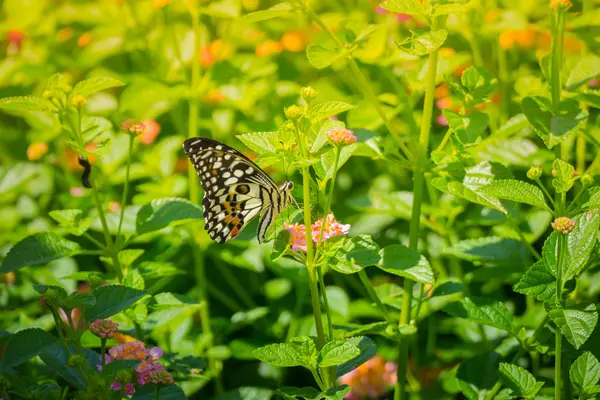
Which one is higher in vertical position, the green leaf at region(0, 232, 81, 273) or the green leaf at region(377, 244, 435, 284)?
the green leaf at region(0, 232, 81, 273)

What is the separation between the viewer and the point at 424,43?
51.5 inches

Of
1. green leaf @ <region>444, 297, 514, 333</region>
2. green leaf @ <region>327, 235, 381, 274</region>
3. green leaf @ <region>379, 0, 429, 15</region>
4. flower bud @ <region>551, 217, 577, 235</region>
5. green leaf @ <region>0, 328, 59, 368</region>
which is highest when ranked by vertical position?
green leaf @ <region>379, 0, 429, 15</region>

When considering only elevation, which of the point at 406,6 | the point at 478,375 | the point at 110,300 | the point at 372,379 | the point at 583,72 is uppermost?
the point at 406,6

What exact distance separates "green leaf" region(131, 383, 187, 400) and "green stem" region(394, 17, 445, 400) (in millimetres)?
481

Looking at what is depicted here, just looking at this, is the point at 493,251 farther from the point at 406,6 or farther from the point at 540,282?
the point at 406,6

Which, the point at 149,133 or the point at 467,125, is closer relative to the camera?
the point at 467,125

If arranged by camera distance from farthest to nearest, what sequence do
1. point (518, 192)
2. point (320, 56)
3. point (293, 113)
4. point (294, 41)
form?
point (294, 41) < point (320, 56) < point (518, 192) < point (293, 113)

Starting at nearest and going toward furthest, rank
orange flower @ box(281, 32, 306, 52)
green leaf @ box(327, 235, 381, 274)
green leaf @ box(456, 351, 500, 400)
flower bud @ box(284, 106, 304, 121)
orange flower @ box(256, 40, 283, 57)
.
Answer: flower bud @ box(284, 106, 304, 121) → green leaf @ box(327, 235, 381, 274) → green leaf @ box(456, 351, 500, 400) → orange flower @ box(256, 40, 283, 57) → orange flower @ box(281, 32, 306, 52)

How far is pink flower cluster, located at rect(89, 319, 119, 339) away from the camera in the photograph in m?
1.32

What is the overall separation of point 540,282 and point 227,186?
28.0 inches

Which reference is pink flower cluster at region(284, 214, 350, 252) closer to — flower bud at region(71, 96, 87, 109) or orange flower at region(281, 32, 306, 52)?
flower bud at region(71, 96, 87, 109)

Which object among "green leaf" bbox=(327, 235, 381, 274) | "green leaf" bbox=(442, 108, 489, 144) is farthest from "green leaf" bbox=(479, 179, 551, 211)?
"green leaf" bbox=(327, 235, 381, 274)

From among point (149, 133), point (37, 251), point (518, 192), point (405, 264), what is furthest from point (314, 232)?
point (149, 133)

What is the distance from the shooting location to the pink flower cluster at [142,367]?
1.30 m
